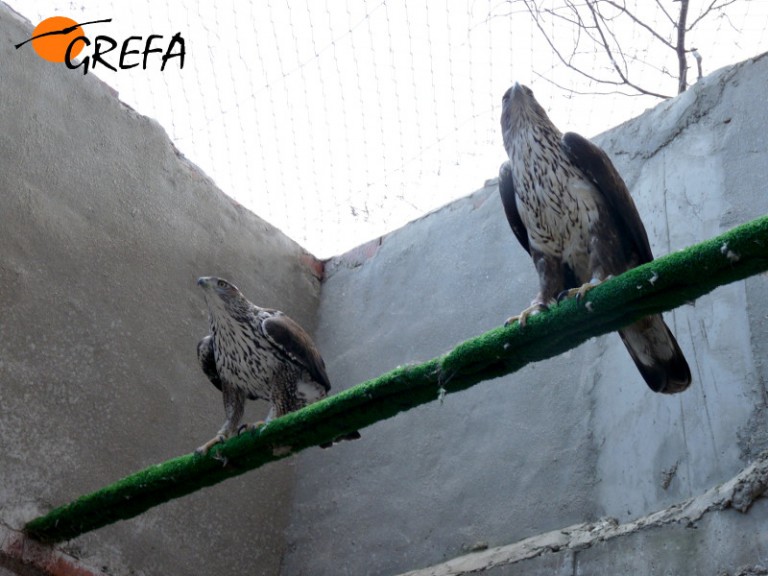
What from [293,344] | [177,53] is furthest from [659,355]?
[177,53]

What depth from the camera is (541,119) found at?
11.1ft

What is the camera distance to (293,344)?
3.77 meters

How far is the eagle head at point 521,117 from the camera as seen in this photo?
11.0 ft

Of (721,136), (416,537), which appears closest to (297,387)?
(416,537)

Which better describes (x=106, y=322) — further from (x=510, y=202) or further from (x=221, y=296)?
(x=510, y=202)

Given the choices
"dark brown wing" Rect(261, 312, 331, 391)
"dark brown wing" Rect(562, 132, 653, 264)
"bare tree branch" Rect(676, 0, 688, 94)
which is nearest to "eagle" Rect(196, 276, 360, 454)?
"dark brown wing" Rect(261, 312, 331, 391)

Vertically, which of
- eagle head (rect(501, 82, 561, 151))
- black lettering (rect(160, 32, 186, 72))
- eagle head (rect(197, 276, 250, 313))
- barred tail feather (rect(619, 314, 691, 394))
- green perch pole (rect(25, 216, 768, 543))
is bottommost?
green perch pole (rect(25, 216, 768, 543))

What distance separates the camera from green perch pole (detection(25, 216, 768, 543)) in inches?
91.9

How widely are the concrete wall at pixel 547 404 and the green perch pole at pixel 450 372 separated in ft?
2.97

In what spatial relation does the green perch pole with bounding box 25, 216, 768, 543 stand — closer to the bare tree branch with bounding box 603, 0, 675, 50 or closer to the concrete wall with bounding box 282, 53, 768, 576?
the concrete wall with bounding box 282, 53, 768, 576

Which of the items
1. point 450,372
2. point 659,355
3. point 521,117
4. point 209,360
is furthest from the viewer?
point 209,360

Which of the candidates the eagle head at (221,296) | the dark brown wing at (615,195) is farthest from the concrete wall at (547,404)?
the eagle head at (221,296)

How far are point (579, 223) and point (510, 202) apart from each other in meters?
0.33

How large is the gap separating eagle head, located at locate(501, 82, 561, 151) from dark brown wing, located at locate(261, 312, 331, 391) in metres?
1.02
